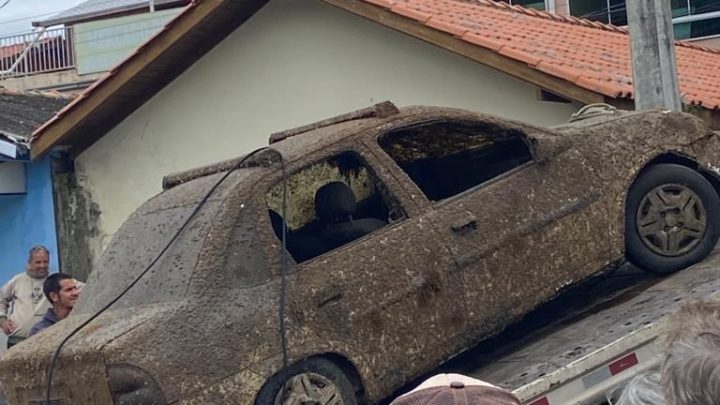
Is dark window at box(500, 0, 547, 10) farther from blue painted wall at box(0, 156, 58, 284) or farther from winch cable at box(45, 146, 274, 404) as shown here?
winch cable at box(45, 146, 274, 404)

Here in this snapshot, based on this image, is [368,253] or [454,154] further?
[454,154]

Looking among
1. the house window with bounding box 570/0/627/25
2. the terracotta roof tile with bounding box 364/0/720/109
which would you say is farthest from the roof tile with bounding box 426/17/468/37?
the house window with bounding box 570/0/627/25

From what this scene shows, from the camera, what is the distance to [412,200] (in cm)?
627

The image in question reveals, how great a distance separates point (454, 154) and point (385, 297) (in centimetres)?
202

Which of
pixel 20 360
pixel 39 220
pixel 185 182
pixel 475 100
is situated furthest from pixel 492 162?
pixel 39 220

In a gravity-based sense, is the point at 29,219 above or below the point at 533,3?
below

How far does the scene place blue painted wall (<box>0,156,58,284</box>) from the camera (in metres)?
13.7

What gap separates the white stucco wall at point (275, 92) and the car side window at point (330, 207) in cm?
410

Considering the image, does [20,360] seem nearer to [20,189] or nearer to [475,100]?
[475,100]

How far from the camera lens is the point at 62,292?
813 centimetres

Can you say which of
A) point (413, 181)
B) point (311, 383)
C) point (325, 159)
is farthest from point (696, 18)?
point (311, 383)

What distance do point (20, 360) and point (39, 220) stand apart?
8.35 metres

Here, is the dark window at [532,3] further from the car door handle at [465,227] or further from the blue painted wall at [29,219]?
the car door handle at [465,227]

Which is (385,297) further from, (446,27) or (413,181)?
(446,27)
